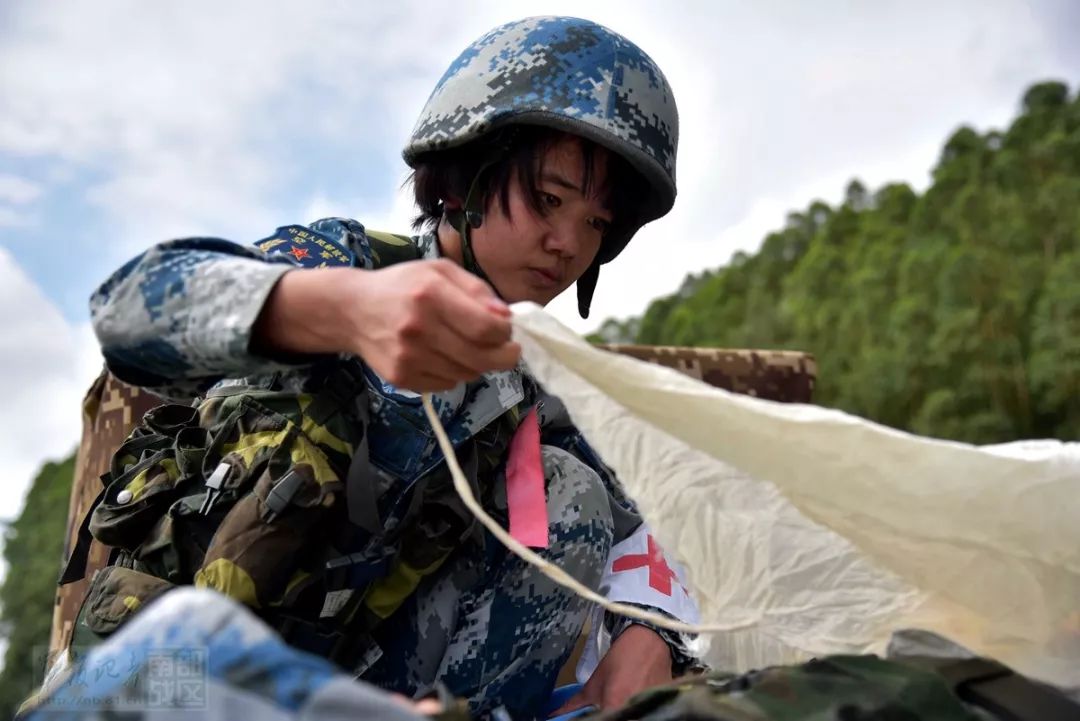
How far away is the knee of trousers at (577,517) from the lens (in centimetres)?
148

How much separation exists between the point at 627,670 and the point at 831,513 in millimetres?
671

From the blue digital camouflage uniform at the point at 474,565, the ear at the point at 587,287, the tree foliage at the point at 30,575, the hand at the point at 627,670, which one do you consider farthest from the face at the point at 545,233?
the tree foliage at the point at 30,575

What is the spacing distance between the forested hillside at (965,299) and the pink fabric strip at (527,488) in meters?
14.2

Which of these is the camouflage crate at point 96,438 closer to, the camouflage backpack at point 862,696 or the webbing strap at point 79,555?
the webbing strap at point 79,555

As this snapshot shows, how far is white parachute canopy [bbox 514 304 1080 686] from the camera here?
0.90 m

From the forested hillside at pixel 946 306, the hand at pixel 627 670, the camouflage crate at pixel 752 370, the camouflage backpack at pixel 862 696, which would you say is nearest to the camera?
the camouflage backpack at pixel 862 696

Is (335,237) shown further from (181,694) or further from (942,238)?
(942,238)

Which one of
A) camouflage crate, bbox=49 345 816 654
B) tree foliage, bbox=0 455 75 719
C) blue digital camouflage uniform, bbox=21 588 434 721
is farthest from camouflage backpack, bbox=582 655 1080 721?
tree foliage, bbox=0 455 75 719

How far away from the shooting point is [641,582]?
1.59 meters

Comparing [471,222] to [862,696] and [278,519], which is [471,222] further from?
[862,696]

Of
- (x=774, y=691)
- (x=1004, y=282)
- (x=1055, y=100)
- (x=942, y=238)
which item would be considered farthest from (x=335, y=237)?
(x=1055, y=100)

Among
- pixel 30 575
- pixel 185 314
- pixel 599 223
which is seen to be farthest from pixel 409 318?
pixel 30 575

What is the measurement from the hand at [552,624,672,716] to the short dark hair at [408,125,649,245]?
28.1 inches

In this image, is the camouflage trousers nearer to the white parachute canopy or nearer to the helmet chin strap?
the helmet chin strap
